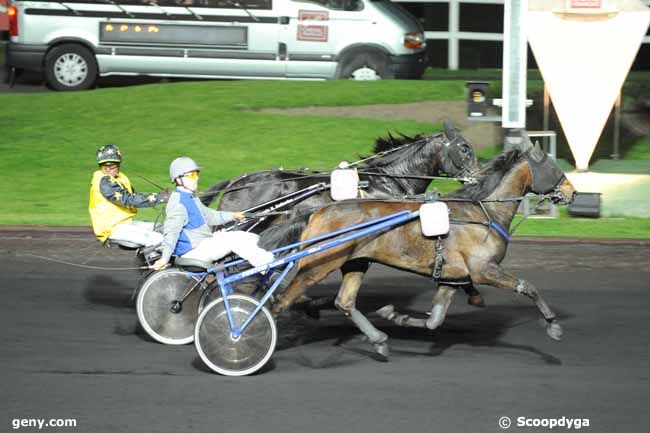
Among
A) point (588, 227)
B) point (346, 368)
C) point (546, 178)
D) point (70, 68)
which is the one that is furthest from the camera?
point (70, 68)

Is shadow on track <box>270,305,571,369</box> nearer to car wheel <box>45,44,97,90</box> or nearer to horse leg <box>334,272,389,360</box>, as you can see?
horse leg <box>334,272,389,360</box>

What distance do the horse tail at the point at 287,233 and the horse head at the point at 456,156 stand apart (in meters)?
1.65

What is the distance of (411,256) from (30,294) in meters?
3.88

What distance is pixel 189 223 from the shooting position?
804 centimetres

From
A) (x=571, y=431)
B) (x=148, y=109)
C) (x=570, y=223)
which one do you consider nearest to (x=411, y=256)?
(x=571, y=431)

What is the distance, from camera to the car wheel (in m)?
19.4

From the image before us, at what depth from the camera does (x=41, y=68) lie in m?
19.7

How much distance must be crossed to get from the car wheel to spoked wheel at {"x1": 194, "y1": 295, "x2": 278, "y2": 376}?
12808 mm

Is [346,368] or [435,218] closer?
[435,218]

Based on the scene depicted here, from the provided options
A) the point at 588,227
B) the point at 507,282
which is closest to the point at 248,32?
the point at 588,227

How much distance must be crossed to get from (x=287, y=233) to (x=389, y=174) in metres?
1.50

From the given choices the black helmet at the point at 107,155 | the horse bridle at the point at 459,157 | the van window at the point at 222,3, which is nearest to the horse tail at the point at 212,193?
the black helmet at the point at 107,155

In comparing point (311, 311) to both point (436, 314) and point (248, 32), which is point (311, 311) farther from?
point (248, 32)

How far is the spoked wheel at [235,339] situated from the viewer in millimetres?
7555
